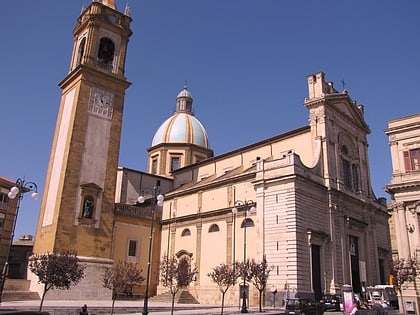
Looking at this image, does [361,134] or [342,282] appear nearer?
[342,282]

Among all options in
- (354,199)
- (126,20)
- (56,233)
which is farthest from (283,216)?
(126,20)

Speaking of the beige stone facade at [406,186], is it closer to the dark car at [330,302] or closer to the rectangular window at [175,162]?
the dark car at [330,302]

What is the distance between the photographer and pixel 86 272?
30.2 metres

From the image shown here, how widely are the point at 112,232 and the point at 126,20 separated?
19106 millimetres

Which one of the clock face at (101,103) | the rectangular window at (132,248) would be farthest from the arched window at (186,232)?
the clock face at (101,103)

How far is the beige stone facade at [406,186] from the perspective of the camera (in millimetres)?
32094

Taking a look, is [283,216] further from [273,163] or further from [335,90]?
[335,90]

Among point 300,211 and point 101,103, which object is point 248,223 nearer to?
point 300,211

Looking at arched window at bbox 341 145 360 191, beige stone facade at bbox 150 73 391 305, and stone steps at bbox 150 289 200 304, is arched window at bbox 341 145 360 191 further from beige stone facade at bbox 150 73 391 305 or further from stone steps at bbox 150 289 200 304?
stone steps at bbox 150 289 200 304

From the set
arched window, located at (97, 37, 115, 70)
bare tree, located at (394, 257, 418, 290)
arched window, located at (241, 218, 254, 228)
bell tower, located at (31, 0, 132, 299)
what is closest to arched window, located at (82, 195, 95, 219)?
bell tower, located at (31, 0, 132, 299)

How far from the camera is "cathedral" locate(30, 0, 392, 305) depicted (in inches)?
1166

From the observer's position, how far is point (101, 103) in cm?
3450

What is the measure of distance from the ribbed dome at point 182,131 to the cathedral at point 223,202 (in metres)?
11.3

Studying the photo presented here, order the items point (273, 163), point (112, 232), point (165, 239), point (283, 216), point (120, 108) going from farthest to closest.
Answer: point (165, 239), point (120, 108), point (112, 232), point (273, 163), point (283, 216)
